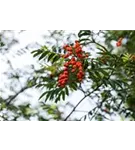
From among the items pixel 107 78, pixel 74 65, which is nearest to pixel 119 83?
pixel 107 78

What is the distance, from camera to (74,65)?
1.77m

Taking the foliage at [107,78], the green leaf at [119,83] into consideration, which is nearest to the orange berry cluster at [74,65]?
the foliage at [107,78]

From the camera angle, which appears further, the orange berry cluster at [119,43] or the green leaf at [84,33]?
the orange berry cluster at [119,43]

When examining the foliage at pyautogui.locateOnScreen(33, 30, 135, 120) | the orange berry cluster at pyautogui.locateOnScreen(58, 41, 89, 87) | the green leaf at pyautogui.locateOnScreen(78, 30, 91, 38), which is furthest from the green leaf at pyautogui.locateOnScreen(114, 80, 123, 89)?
the green leaf at pyautogui.locateOnScreen(78, 30, 91, 38)

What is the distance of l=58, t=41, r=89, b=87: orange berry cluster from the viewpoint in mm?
1758

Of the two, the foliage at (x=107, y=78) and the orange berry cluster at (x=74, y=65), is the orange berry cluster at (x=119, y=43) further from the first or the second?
the orange berry cluster at (x=74, y=65)

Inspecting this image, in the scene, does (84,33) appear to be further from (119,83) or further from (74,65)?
(119,83)

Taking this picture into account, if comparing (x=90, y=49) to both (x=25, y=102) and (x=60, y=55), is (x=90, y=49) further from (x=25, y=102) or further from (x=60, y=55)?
(x=25, y=102)

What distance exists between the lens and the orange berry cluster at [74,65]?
1758 millimetres

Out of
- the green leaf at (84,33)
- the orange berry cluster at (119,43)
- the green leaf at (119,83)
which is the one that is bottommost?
the green leaf at (119,83)

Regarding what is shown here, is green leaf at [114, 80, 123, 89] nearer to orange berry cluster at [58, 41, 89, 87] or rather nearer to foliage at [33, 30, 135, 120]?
foliage at [33, 30, 135, 120]

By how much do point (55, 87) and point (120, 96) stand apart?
13.2 inches

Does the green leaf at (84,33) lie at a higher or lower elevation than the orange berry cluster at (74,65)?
higher
